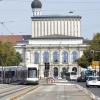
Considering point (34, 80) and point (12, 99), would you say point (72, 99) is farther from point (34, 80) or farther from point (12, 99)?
point (34, 80)

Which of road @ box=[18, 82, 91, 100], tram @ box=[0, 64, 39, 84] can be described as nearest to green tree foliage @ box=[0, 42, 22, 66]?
tram @ box=[0, 64, 39, 84]

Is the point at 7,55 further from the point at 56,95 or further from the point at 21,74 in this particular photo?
the point at 56,95

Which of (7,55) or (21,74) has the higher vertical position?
(7,55)

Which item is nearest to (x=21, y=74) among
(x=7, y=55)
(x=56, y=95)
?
(x=56, y=95)

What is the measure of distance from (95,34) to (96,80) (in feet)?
228

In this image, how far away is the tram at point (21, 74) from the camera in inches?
3526

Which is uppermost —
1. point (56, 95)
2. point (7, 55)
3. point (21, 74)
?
point (7, 55)

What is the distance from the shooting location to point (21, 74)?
92.5m

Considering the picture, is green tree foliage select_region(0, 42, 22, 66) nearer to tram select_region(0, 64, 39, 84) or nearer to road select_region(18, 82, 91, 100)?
tram select_region(0, 64, 39, 84)

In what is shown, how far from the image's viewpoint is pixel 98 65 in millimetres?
126812

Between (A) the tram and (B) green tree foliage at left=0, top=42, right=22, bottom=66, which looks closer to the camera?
(A) the tram

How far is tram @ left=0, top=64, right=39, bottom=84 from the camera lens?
294 ft

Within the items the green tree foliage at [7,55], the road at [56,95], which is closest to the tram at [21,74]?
the road at [56,95]

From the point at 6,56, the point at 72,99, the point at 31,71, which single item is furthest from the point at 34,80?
the point at 6,56
